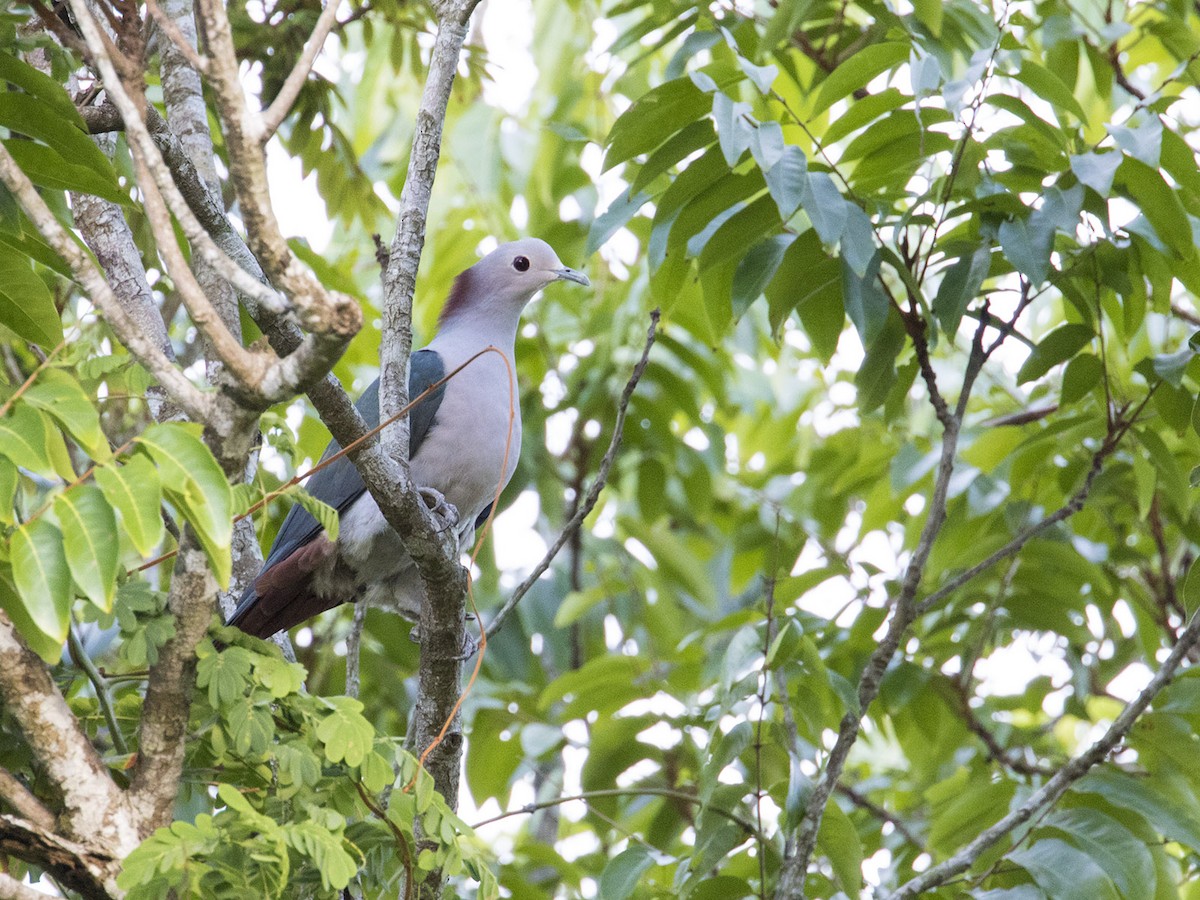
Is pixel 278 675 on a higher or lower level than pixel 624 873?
higher

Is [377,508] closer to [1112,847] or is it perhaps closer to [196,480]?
[196,480]

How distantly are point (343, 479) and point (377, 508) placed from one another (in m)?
0.30

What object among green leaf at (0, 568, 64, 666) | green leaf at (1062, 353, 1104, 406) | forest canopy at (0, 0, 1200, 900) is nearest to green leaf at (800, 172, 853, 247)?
forest canopy at (0, 0, 1200, 900)

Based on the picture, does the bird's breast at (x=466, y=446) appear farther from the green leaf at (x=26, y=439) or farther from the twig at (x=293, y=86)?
the green leaf at (x=26, y=439)

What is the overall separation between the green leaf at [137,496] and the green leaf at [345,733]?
0.59m

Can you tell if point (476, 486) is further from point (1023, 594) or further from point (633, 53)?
point (633, 53)

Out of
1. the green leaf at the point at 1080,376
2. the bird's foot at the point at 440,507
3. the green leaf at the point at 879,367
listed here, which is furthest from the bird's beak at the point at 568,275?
the green leaf at the point at 1080,376

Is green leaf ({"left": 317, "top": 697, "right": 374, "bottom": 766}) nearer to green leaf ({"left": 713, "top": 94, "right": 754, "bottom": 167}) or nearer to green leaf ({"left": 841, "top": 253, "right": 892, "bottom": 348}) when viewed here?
green leaf ({"left": 713, "top": 94, "right": 754, "bottom": 167})

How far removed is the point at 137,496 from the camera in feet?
5.40

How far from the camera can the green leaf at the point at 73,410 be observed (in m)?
1.70

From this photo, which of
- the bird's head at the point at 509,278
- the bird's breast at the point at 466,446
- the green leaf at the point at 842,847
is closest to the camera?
the green leaf at the point at 842,847

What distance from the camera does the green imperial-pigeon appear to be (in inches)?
141

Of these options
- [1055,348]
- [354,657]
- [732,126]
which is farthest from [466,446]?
[1055,348]

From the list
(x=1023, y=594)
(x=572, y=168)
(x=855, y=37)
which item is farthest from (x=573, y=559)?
(x=855, y=37)
